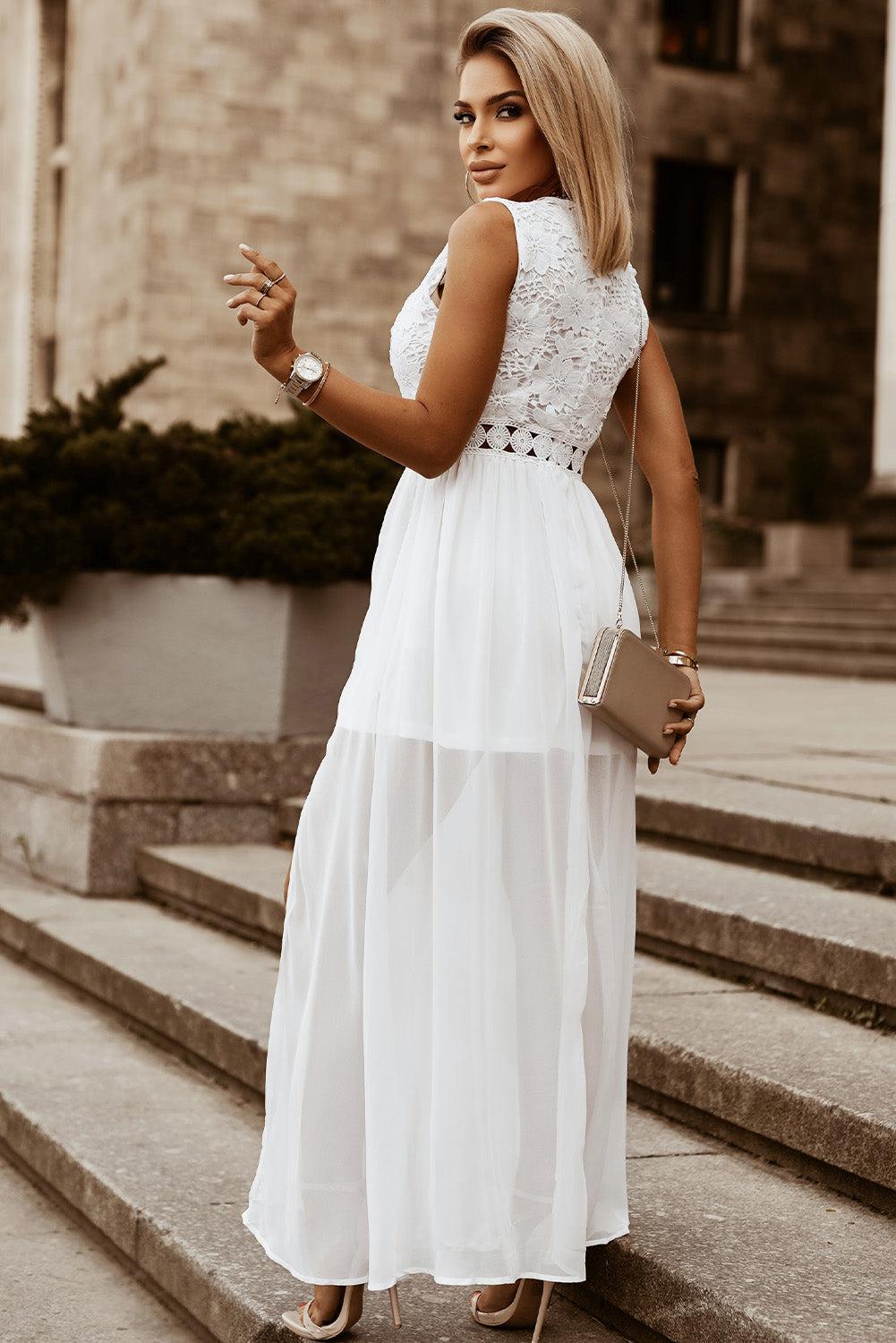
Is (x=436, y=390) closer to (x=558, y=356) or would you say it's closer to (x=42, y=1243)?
(x=558, y=356)

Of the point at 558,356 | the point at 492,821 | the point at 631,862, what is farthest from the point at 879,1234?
the point at 558,356

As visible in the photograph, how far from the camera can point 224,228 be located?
20.7 meters

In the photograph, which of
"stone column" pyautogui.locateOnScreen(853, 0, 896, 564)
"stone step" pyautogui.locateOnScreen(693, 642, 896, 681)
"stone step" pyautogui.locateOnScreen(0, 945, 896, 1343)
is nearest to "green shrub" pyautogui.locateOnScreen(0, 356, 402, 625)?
"stone step" pyautogui.locateOnScreen(0, 945, 896, 1343)

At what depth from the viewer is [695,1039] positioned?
3.58 meters

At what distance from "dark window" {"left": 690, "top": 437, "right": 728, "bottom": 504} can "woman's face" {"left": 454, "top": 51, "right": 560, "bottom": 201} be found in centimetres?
2062

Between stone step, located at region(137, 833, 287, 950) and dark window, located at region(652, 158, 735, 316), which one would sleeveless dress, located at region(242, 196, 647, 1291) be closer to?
stone step, located at region(137, 833, 287, 950)

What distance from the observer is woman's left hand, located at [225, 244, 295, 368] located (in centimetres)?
249

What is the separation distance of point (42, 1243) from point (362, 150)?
1897 centimetres

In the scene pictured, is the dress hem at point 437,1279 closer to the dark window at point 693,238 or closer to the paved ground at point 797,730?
the paved ground at point 797,730

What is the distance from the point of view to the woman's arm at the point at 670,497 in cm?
288

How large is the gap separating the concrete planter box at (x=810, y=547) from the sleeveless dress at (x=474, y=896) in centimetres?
1587

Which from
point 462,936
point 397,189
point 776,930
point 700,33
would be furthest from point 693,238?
point 462,936

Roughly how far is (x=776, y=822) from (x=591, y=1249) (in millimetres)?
1825

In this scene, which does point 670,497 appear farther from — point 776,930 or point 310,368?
point 776,930
